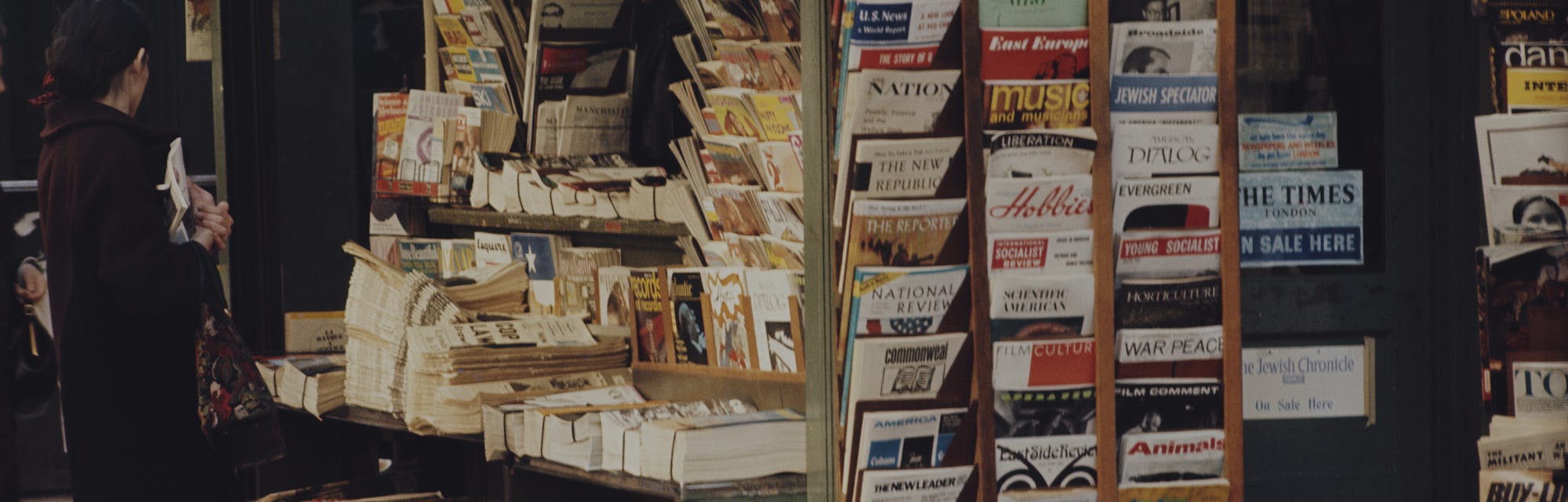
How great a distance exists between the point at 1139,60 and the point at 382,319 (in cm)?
A: 215

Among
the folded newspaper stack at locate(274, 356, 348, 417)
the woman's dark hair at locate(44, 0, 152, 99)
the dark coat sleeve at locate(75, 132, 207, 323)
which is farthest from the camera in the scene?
→ the folded newspaper stack at locate(274, 356, 348, 417)

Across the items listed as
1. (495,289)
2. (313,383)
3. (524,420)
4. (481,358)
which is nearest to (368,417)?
(313,383)

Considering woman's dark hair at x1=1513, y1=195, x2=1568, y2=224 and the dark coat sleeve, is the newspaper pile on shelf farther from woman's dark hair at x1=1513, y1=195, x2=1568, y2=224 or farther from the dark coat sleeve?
the dark coat sleeve

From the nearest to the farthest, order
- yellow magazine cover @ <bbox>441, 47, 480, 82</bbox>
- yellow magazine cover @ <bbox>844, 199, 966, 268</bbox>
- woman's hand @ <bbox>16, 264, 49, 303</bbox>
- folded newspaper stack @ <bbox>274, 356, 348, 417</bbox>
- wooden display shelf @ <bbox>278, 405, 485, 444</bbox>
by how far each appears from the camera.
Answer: yellow magazine cover @ <bbox>844, 199, 966, 268</bbox> < wooden display shelf @ <bbox>278, 405, 485, 444</bbox> < folded newspaper stack @ <bbox>274, 356, 348, 417</bbox> < yellow magazine cover @ <bbox>441, 47, 480, 82</bbox> < woman's hand @ <bbox>16, 264, 49, 303</bbox>

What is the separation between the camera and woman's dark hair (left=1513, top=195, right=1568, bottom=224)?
3.46 m

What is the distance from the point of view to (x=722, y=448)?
11.0 feet

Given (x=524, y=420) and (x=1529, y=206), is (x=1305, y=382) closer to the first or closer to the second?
(x=1529, y=206)

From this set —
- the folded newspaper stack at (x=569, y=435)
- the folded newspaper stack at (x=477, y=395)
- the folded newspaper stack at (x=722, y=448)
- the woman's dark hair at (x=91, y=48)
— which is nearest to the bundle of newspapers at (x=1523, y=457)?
the folded newspaper stack at (x=722, y=448)

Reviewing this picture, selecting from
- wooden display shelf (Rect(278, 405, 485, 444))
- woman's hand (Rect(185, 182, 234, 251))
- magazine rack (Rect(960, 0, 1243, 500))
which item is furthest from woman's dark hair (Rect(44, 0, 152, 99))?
magazine rack (Rect(960, 0, 1243, 500))

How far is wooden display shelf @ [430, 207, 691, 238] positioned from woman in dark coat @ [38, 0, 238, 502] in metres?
0.97

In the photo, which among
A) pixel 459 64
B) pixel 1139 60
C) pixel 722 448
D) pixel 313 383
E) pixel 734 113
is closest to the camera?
pixel 1139 60

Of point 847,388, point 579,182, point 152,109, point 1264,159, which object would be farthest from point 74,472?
point 152,109

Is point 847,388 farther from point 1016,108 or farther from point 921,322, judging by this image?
point 1016,108

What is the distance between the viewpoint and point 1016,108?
3139 millimetres
